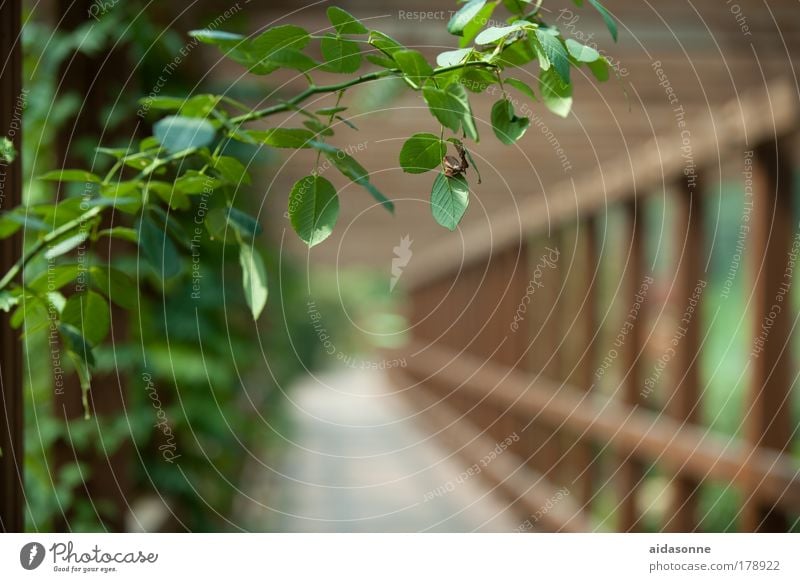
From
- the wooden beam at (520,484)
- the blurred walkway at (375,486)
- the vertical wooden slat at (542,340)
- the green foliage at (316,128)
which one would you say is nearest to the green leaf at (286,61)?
the green foliage at (316,128)

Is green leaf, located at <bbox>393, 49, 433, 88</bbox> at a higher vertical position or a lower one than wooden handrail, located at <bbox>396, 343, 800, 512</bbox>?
higher

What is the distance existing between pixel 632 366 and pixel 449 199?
1712mm

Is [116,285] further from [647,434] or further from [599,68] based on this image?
[647,434]

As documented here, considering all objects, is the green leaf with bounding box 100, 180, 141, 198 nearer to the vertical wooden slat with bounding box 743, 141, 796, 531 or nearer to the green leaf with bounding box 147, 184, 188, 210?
the green leaf with bounding box 147, 184, 188, 210

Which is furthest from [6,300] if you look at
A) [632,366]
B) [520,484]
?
[520,484]

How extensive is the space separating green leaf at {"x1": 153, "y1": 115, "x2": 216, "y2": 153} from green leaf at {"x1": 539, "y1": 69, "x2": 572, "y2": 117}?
0.52ft

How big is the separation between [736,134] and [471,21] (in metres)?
1.20

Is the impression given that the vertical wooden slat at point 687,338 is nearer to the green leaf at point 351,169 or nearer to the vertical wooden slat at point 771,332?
Result: the vertical wooden slat at point 771,332

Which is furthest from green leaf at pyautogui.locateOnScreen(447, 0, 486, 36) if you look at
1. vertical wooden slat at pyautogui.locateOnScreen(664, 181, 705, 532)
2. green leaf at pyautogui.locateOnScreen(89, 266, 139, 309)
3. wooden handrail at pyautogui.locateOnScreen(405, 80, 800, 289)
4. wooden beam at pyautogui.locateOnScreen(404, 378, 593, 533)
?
wooden beam at pyautogui.locateOnScreen(404, 378, 593, 533)

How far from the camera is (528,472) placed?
290 centimetres

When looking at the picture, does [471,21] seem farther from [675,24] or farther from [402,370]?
[402,370]

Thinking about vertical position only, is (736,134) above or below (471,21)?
above

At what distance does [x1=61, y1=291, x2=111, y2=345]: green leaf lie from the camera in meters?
0.46
